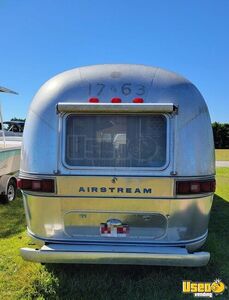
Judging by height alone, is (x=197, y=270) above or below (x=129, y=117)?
below

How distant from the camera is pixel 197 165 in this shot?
3.87m

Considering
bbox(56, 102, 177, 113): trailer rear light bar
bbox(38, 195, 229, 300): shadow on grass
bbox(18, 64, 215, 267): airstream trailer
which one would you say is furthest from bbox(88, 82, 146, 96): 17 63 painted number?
bbox(38, 195, 229, 300): shadow on grass

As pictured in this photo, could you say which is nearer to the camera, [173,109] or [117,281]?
[173,109]

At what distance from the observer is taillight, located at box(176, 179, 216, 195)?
3807 mm

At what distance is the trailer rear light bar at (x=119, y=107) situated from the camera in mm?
3717

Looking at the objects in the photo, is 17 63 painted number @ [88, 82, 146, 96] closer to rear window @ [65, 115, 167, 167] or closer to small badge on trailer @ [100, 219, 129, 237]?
rear window @ [65, 115, 167, 167]

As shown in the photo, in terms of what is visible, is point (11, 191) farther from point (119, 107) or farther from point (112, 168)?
point (119, 107)

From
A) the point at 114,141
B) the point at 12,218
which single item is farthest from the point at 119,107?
the point at 12,218

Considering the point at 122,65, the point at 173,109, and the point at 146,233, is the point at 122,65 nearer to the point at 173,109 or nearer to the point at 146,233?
the point at 173,109

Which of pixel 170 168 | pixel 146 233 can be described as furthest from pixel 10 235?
pixel 170 168

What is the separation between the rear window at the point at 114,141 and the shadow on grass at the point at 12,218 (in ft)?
9.68

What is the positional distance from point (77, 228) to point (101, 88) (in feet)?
4.83

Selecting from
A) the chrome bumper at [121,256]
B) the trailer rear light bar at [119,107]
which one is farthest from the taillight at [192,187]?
the trailer rear light bar at [119,107]

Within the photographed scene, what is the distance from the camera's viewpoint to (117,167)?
3861 millimetres
